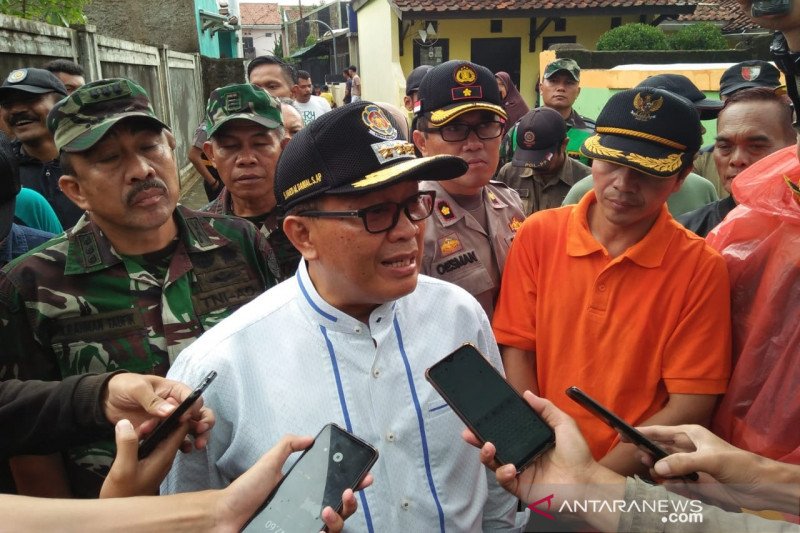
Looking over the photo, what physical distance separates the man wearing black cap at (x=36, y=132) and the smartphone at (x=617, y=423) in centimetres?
371

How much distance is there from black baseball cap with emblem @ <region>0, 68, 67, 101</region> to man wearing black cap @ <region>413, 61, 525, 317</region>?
2.72 m

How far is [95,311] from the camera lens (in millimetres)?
2109

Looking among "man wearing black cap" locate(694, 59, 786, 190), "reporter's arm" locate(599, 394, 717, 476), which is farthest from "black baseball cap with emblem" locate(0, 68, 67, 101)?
"man wearing black cap" locate(694, 59, 786, 190)

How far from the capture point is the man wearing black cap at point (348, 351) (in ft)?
5.60

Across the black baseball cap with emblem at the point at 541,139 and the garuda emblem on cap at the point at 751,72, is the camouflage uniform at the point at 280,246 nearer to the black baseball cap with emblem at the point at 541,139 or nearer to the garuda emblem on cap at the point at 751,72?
the black baseball cap with emblem at the point at 541,139

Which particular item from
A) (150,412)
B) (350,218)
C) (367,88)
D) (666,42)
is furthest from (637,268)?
(367,88)

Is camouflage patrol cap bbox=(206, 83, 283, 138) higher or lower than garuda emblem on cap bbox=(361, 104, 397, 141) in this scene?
higher

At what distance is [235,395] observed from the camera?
1.73 metres

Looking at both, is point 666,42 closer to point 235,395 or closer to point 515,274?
point 515,274

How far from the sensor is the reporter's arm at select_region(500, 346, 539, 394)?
243 cm

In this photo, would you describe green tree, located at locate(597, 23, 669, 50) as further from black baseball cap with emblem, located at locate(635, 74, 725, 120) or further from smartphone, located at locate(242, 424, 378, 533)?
smartphone, located at locate(242, 424, 378, 533)

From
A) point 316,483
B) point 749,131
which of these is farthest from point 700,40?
point 316,483

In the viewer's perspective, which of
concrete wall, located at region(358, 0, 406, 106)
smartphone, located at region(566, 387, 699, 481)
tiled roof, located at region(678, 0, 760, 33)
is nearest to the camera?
smartphone, located at region(566, 387, 699, 481)

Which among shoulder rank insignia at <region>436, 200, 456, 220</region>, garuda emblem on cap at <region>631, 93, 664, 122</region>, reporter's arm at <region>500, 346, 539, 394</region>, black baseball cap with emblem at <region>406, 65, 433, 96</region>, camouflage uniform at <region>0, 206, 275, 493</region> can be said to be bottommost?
reporter's arm at <region>500, 346, 539, 394</region>
